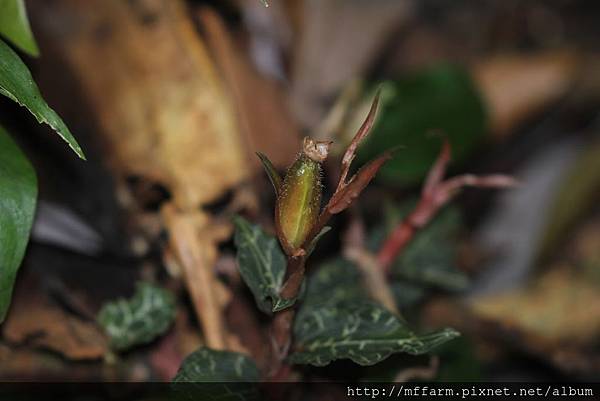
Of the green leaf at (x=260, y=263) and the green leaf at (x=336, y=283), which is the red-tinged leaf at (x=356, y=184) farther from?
the green leaf at (x=336, y=283)

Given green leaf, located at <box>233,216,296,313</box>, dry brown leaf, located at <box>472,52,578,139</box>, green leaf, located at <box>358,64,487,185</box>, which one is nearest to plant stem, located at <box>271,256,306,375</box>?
green leaf, located at <box>233,216,296,313</box>

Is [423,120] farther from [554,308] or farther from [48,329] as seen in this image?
[48,329]

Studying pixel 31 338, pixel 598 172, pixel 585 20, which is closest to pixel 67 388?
pixel 31 338

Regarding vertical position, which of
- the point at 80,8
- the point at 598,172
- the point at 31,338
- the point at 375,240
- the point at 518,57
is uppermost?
the point at 80,8

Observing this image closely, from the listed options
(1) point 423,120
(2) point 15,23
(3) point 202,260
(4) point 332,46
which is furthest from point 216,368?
(4) point 332,46

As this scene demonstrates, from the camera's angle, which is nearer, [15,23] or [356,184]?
[356,184]

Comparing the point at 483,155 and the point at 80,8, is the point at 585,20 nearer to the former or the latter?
the point at 483,155
